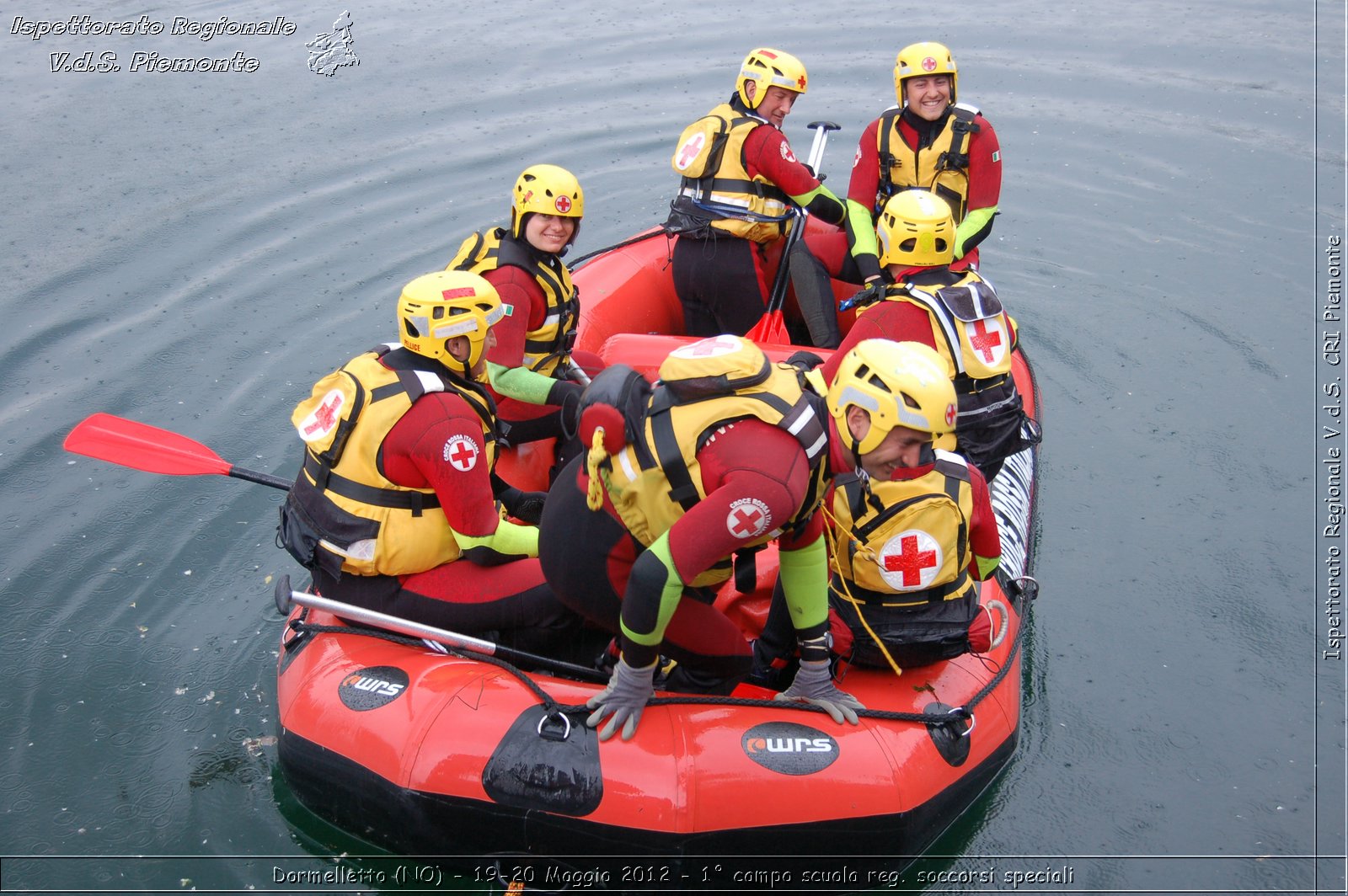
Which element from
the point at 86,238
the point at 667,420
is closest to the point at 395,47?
the point at 86,238

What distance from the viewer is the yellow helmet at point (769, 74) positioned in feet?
17.9

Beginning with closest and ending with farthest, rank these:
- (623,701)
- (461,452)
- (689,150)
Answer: (623,701)
(461,452)
(689,150)

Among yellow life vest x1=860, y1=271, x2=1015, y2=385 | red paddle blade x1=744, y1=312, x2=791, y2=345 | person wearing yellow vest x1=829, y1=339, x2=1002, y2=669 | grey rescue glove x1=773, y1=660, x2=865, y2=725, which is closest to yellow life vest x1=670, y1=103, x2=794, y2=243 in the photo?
red paddle blade x1=744, y1=312, x2=791, y2=345

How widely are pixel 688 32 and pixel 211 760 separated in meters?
9.19

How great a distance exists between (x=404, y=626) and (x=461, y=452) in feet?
2.13

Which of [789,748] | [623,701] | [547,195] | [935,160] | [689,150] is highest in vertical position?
[547,195]

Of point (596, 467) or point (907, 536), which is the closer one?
point (596, 467)

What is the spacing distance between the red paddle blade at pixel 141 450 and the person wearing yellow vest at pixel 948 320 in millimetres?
2505

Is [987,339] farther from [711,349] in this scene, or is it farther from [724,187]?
[724,187]

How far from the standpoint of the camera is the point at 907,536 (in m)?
3.51

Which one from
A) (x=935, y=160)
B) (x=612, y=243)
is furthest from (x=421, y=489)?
(x=612, y=243)

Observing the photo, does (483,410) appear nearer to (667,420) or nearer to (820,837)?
(667,420)

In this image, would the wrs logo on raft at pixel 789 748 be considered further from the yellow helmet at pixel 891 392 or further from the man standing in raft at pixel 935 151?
the man standing in raft at pixel 935 151

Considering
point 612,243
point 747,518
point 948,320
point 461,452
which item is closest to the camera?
Result: point 747,518
